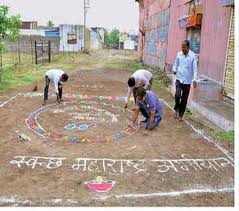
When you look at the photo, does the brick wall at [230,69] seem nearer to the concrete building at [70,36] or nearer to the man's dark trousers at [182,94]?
the man's dark trousers at [182,94]

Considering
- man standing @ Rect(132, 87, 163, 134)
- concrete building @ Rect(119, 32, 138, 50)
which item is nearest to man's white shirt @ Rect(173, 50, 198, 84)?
man standing @ Rect(132, 87, 163, 134)

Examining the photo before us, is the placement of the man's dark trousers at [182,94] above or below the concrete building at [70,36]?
below

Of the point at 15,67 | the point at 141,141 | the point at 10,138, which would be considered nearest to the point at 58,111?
the point at 10,138

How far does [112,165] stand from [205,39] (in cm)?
811

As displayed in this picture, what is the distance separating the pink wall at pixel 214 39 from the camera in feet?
35.4

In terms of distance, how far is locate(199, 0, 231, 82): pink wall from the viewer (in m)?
10.8

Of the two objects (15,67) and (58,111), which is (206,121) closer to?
(58,111)

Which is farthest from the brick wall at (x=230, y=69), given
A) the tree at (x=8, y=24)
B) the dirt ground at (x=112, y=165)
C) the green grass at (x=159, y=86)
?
the tree at (x=8, y=24)

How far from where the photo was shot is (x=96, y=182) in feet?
17.2

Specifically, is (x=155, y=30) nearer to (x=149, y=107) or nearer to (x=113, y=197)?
(x=149, y=107)

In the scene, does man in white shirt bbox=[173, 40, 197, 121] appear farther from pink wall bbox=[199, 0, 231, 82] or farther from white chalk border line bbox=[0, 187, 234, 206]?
white chalk border line bbox=[0, 187, 234, 206]

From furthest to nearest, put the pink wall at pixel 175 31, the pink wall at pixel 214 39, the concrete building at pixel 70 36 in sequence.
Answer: the concrete building at pixel 70 36 → the pink wall at pixel 175 31 → the pink wall at pixel 214 39

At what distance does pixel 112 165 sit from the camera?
5.93 meters

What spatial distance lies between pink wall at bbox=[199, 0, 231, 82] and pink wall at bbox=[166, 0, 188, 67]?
336cm
